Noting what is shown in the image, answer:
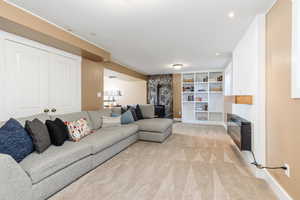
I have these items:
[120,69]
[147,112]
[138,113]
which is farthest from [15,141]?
[120,69]

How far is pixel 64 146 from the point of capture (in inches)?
86.7

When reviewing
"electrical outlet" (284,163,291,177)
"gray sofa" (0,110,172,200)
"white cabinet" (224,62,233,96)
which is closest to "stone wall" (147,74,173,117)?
"white cabinet" (224,62,233,96)

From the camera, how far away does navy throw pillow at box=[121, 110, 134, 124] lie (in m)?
4.11

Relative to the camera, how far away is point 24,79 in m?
2.70

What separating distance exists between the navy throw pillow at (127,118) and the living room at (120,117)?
30 cm

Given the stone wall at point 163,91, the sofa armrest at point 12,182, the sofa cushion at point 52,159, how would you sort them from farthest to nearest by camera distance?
the stone wall at point 163,91, the sofa cushion at point 52,159, the sofa armrest at point 12,182

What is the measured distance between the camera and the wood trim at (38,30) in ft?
6.68

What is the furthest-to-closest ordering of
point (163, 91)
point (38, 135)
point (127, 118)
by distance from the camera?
A: point (163, 91) < point (127, 118) < point (38, 135)

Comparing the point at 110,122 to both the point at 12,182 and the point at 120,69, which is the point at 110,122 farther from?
the point at 120,69

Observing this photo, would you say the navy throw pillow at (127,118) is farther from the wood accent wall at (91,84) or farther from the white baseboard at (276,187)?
the white baseboard at (276,187)

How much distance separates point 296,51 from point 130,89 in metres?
7.58

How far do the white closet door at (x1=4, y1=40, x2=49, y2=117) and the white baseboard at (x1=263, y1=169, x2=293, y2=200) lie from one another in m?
3.87

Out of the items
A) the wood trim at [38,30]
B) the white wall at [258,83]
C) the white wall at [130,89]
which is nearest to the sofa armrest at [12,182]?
the wood trim at [38,30]

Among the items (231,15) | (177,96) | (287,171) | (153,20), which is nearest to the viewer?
(287,171)
